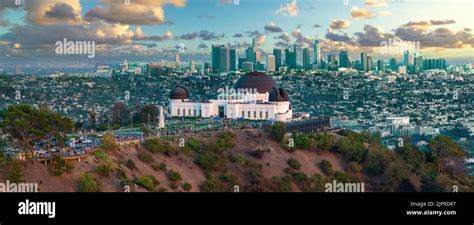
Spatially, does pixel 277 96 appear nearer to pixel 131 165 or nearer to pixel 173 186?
pixel 173 186

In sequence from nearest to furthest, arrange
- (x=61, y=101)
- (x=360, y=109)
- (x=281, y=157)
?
(x=281, y=157), (x=61, y=101), (x=360, y=109)

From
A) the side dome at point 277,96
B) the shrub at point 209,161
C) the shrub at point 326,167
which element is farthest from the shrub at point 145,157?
the side dome at point 277,96

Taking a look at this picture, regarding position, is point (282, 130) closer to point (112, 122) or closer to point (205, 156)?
point (205, 156)

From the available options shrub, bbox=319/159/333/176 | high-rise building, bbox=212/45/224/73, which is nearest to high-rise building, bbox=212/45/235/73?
high-rise building, bbox=212/45/224/73

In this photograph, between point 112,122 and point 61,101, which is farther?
point 61,101

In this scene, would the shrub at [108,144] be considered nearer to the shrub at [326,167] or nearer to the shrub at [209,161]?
the shrub at [209,161]

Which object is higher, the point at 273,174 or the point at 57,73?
the point at 57,73
